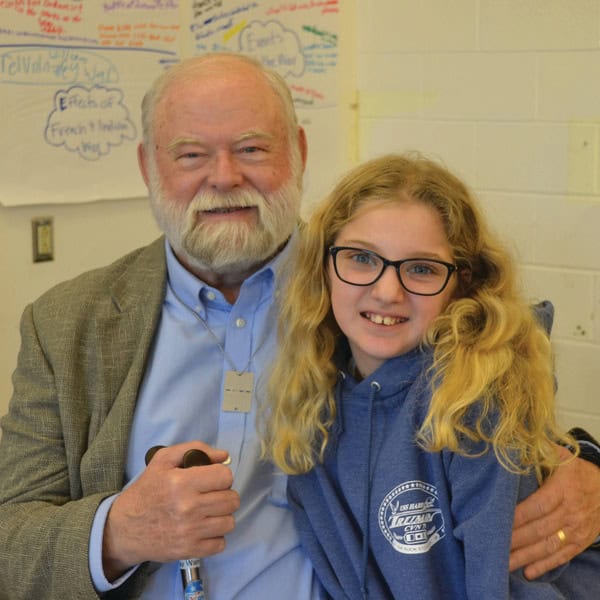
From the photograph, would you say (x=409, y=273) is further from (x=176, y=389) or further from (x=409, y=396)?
(x=176, y=389)

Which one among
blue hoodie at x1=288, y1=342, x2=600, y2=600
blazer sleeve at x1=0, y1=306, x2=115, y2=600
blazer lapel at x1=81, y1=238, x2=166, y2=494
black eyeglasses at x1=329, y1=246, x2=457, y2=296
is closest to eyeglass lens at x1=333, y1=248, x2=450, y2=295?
black eyeglasses at x1=329, y1=246, x2=457, y2=296

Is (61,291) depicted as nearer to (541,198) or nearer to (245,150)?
(245,150)

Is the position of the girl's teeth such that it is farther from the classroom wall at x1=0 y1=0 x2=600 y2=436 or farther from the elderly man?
the classroom wall at x1=0 y1=0 x2=600 y2=436

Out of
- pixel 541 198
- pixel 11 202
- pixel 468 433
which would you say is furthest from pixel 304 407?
pixel 541 198

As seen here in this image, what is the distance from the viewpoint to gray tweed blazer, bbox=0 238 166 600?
1.65 metres

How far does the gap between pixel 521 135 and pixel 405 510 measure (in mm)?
1891

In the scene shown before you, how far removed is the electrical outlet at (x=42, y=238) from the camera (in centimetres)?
255

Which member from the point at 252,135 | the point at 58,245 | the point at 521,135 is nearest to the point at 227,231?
the point at 252,135

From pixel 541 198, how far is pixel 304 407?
167cm

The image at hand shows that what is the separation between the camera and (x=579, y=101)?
2967 mm

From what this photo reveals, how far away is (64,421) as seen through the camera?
174 cm

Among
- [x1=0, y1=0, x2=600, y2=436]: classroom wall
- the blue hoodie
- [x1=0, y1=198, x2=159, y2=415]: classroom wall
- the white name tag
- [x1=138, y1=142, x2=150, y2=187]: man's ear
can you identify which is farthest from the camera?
[x1=0, y1=0, x2=600, y2=436]: classroom wall

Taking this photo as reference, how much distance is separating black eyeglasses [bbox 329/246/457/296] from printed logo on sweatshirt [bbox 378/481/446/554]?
324mm

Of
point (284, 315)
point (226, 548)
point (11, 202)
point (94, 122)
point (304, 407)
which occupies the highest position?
point (94, 122)
